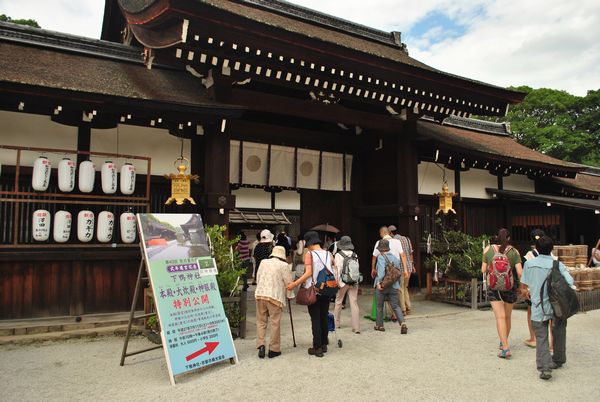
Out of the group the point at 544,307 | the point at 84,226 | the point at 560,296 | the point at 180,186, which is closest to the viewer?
the point at 560,296

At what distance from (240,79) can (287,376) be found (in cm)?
540

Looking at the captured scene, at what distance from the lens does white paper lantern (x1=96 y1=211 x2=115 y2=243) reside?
6742mm

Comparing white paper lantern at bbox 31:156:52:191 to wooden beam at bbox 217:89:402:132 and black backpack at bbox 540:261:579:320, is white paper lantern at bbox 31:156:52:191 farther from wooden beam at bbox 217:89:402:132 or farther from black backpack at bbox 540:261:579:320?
black backpack at bbox 540:261:579:320

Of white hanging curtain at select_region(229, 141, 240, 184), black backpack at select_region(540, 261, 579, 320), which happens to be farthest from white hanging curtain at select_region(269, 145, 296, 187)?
black backpack at select_region(540, 261, 579, 320)

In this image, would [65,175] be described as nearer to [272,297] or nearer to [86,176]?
[86,176]

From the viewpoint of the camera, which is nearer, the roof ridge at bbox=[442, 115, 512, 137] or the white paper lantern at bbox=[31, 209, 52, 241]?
the white paper lantern at bbox=[31, 209, 52, 241]

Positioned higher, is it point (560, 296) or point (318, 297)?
point (560, 296)

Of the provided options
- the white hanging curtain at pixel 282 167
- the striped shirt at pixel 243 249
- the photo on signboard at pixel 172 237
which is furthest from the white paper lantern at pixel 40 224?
the striped shirt at pixel 243 249

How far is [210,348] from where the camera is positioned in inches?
186

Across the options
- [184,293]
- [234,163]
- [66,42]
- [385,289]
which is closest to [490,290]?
[385,289]

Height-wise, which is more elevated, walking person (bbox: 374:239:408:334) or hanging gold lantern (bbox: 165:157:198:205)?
hanging gold lantern (bbox: 165:157:198:205)

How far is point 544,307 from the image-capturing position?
14.7 feet

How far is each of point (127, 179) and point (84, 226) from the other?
1.00 meters

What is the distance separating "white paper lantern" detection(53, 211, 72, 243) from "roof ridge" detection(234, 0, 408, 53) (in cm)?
669
